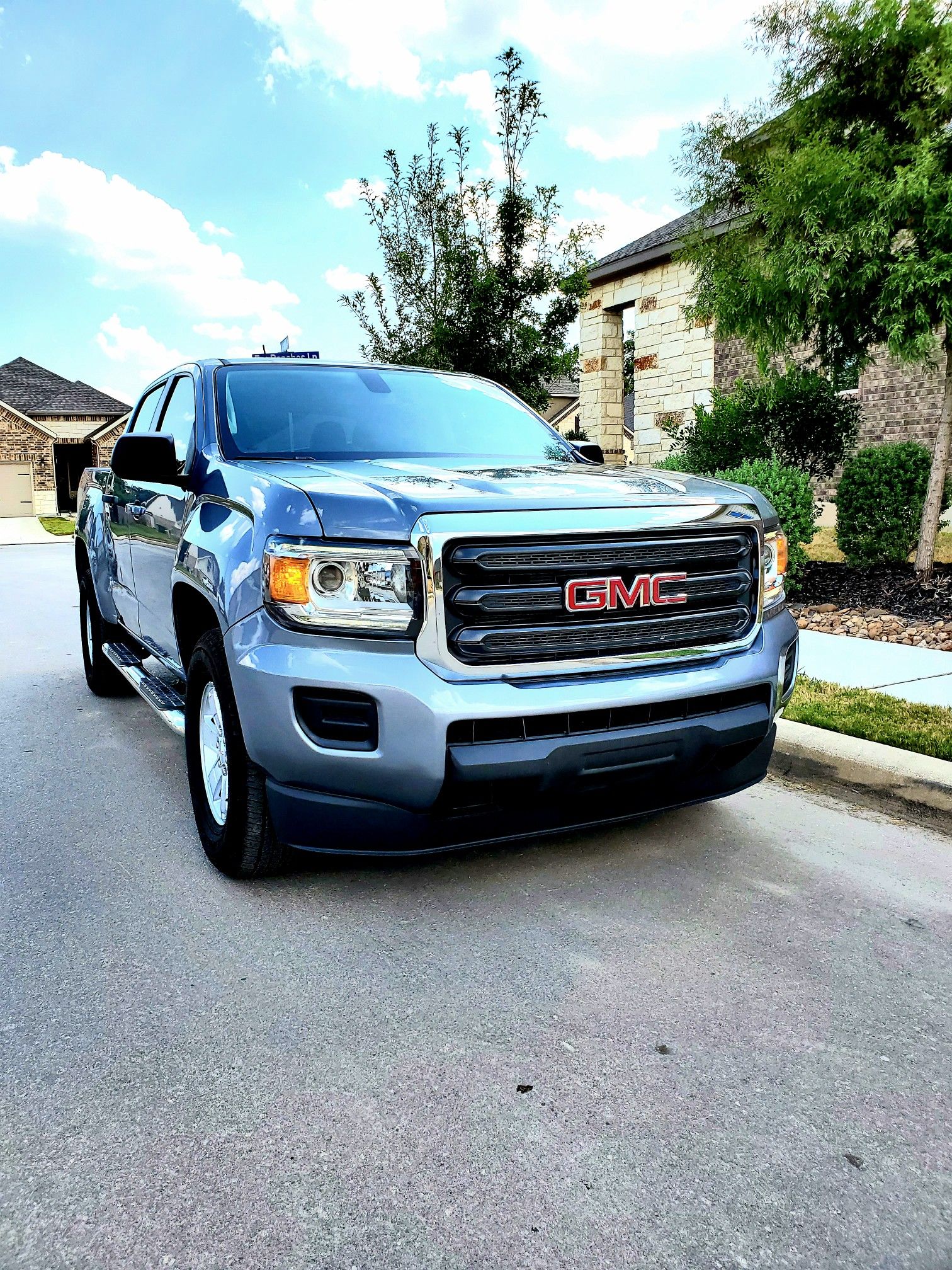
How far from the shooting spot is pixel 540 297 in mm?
14852

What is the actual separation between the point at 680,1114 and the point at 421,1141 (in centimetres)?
60

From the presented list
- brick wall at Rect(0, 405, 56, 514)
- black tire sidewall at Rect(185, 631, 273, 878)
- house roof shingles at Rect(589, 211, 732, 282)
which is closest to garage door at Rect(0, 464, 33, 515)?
brick wall at Rect(0, 405, 56, 514)

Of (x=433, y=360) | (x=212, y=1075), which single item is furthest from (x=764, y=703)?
(x=433, y=360)

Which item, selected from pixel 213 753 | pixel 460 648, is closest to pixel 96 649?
pixel 213 753

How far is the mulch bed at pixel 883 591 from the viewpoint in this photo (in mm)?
8664

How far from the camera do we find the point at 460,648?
122 inches

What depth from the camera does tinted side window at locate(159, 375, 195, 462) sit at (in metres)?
4.66

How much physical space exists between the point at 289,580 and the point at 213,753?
41.2 inches

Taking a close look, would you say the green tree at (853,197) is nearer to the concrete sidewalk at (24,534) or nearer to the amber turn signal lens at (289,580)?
the amber turn signal lens at (289,580)

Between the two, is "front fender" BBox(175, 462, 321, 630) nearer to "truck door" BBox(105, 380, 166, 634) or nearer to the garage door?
"truck door" BBox(105, 380, 166, 634)

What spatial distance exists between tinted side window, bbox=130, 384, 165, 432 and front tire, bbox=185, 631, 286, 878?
2469 millimetres

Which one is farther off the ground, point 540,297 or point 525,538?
point 540,297

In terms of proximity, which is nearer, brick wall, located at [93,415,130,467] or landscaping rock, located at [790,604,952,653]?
landscaping rock, located at [790,604,952,653]

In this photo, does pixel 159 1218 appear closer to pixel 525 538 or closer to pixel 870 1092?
pixel 870 1092
